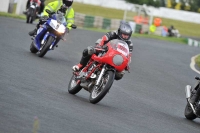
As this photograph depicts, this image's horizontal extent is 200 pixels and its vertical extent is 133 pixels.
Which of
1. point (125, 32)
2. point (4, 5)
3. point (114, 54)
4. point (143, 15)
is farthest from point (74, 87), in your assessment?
point (143, 15)

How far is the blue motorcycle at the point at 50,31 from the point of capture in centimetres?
1844

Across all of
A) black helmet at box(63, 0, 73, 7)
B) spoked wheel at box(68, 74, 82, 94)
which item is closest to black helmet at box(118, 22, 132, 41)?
spoked wheel at box(68, 74, 82, 94)

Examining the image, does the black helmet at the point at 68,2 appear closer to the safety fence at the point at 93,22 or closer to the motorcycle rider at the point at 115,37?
the motorcycle rider at the point at 115,37

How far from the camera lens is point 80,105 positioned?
11477 millimetres

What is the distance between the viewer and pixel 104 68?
40.2 ft

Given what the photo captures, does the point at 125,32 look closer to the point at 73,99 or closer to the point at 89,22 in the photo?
the point at 73,99

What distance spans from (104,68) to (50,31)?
6.47 metres

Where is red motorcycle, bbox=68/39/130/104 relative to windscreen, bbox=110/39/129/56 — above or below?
below

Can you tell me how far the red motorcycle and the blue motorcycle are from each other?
18.5ft

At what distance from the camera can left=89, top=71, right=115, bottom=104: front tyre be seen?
1189 cm

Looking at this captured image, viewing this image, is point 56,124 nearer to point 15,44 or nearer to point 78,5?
point 15,44

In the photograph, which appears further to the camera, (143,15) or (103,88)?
(143,15)

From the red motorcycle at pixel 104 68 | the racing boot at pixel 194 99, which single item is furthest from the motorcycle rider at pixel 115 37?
the racing boot at pixel 194 99

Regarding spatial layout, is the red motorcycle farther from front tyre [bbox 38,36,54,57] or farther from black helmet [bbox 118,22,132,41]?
front tyre [bbox 38,36,54,57]
